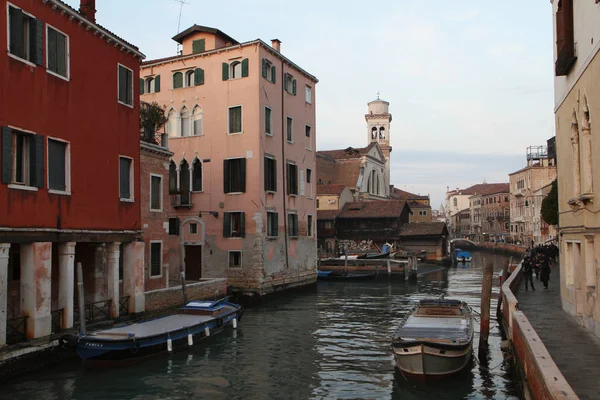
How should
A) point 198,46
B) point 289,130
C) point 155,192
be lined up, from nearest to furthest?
point 155,192, point 198,46, point 289,130

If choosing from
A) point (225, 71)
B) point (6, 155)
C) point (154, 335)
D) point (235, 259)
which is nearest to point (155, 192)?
point (235, 259)

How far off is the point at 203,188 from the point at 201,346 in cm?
1296

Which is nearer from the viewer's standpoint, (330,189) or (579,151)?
(579,151)

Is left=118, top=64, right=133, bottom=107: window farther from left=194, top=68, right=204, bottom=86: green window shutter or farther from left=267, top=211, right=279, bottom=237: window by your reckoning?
left=267, top=211, right=279, bottom=237: window

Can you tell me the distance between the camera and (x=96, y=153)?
1529 cm

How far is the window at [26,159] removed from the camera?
12578mm

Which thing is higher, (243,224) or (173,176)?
(173,176)

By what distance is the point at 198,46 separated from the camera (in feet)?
94.7

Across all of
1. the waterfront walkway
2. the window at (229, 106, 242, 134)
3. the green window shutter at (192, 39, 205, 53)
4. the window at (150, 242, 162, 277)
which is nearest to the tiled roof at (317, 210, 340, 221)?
the window at (229, 106, 242, 134)

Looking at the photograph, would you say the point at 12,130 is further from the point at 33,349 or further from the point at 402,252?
the point at 402,252

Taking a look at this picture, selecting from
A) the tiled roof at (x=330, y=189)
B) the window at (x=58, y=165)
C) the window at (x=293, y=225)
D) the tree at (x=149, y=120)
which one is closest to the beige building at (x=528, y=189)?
the tiled roof at (x=330, y=189)

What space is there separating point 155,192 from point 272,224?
799 centimetres

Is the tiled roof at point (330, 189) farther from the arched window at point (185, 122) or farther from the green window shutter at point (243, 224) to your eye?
the green window shutter at point (243, 224)

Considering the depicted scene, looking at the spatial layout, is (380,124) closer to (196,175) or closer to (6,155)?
(196,175)
